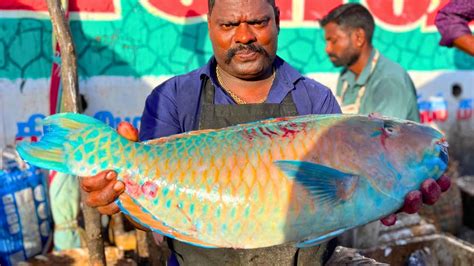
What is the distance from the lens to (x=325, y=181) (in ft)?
5.19

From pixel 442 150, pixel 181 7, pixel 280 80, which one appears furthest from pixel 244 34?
pixel 181 7

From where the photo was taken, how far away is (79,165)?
5.23 feet

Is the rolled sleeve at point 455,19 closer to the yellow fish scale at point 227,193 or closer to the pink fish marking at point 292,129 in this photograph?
the pink fish marking at point 292,129

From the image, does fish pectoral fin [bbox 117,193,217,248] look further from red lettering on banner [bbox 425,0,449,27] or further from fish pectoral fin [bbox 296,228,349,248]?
red lettering on banner [bbox 425,0,449,27]

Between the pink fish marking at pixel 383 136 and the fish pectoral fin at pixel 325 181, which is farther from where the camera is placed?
the pink fish marking at pixel 383 136

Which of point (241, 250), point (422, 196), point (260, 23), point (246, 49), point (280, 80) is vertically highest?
point (260, 23)

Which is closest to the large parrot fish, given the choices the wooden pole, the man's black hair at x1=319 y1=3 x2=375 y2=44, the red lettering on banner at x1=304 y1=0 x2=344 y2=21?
the wooden pole

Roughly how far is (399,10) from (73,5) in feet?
14.3

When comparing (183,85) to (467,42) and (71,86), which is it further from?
(467,42)

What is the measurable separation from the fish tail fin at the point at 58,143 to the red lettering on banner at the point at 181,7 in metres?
3.98

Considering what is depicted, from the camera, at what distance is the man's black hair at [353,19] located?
4227mm

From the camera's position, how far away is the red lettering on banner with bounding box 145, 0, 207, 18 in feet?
17.6

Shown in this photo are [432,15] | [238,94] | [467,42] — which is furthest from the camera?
[432,15]


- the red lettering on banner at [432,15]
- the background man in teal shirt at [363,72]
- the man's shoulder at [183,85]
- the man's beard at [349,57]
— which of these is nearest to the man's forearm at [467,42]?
the background man in teal shirt at [363,72]
